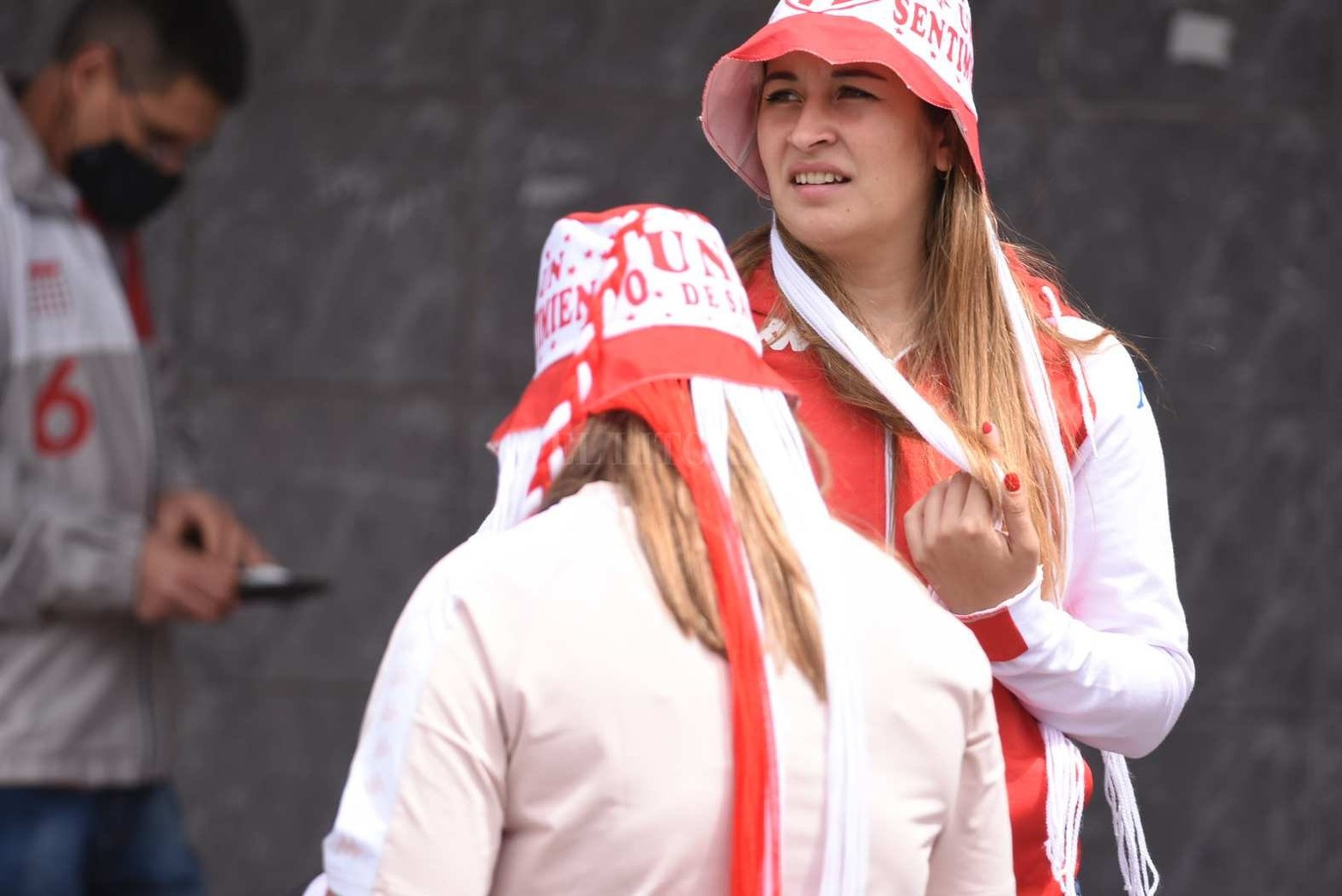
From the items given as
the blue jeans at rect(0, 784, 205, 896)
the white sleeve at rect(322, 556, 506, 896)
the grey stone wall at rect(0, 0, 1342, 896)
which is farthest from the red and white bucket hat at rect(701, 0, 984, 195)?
the grey stone wall at rect(0, 0, 1342, 896)

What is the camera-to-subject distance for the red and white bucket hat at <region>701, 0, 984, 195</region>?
7.34ft

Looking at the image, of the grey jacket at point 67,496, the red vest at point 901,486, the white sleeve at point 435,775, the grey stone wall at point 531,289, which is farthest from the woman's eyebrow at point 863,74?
the grey stone wall at point 531,289

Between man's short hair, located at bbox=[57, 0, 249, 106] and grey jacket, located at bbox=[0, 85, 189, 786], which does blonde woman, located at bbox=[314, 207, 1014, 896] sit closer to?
grey jacket, located at bbox=[0, 85, 189, 786]

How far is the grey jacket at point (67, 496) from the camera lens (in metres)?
3.40

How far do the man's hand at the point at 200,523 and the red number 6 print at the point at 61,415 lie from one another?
0.24 m

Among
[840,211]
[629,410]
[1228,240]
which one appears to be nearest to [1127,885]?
[840,211]

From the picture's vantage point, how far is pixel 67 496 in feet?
11.5

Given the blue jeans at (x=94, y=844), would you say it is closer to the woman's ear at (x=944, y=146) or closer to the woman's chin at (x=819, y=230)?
the woman's chin at (x=819, y=230)

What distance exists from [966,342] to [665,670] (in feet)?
2.69

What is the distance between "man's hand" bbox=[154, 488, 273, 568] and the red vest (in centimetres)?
168

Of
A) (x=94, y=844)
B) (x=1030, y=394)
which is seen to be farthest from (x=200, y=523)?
(x=1030, y=394)

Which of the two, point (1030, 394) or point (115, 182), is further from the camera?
point (115, 182)

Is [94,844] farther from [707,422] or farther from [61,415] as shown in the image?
[707,422]

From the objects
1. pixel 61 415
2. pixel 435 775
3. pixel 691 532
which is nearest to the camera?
pixel 435 775
